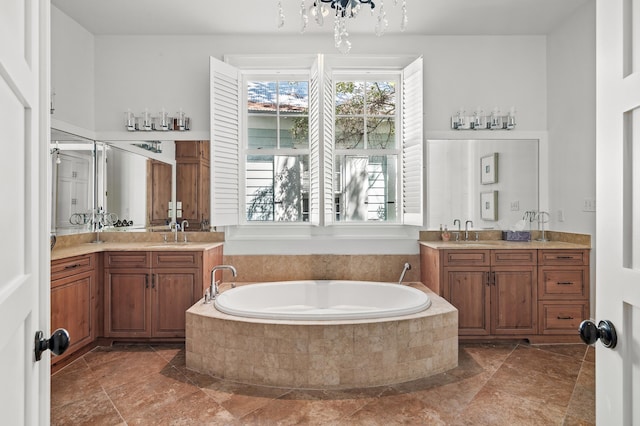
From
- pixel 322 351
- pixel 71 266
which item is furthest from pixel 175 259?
pixel 322 351

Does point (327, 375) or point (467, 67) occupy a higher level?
point (467, 67)

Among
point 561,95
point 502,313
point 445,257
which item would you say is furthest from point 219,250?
point 561,95

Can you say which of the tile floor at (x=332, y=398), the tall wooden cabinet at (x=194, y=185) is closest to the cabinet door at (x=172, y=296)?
the tile floor at (x=332, y=398)

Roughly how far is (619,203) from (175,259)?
305cm

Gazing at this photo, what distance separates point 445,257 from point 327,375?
4.75ft

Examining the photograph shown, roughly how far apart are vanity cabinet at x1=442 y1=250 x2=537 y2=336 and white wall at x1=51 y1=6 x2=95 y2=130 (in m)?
3.48

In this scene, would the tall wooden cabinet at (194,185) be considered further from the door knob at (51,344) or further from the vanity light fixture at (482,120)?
the door knob at (51,344)

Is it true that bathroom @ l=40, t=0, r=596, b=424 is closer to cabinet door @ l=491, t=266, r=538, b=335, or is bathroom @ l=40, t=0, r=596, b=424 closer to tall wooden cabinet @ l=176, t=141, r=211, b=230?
tall wooden cabinet @ l=176, t=141, r=211, b=230

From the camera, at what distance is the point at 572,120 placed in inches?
134

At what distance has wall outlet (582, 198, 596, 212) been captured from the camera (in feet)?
10.3

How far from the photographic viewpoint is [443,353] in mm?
2594
